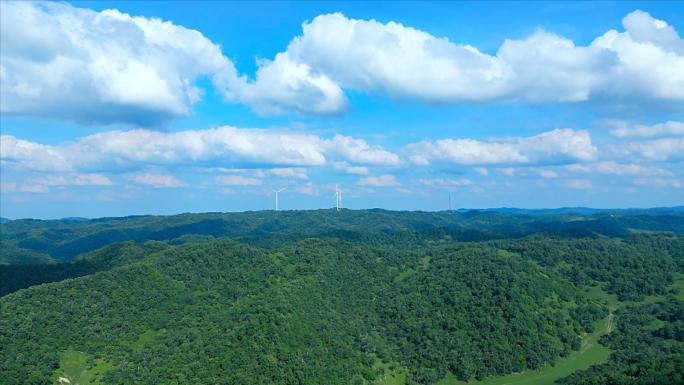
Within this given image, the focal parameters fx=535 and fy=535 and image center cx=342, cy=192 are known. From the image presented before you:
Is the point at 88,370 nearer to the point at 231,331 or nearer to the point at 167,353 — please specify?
the point at 167,353

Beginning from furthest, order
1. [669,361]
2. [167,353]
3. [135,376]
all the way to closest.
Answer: [167,353] → [135,376] → [669,361]

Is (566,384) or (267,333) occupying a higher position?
(267,333)

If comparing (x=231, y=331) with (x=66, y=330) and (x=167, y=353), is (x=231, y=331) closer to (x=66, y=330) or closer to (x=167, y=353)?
(x=167, y=353)

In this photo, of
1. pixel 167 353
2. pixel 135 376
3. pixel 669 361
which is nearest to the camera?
pixel 669 361

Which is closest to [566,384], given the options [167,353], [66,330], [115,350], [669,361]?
[669,361]

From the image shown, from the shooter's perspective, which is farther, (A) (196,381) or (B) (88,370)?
(B) (88,370)


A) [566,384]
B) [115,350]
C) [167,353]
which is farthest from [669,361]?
[115,350]
